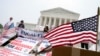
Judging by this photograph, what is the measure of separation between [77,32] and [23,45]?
12.6ft

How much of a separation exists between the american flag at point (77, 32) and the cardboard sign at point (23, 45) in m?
2.81

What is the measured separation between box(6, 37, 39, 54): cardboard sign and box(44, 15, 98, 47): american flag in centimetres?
281

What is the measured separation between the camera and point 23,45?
8.95 m

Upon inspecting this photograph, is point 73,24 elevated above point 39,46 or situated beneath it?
elevated above

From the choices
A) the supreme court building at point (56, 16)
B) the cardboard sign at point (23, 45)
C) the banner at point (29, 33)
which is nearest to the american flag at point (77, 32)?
the cardboard sign at point (23, 45)

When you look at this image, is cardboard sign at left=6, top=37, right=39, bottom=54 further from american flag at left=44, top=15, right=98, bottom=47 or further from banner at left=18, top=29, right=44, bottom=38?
american flag at left=44, top=15, right=98, bottom=47

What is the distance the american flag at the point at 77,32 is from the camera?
5.40 m

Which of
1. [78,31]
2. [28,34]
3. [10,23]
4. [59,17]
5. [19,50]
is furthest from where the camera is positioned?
[59,17]

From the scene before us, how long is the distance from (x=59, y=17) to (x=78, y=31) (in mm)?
46048

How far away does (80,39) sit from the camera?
5.50 meters

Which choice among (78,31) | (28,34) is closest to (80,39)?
(78,31)

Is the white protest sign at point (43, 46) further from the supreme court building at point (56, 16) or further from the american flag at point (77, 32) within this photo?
the supreme court building at point (56, 16)

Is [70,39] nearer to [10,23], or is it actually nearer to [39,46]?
[39,46]

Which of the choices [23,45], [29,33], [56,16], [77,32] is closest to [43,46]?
[23,45]
